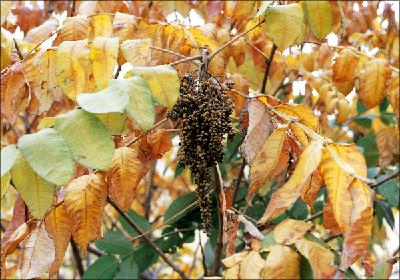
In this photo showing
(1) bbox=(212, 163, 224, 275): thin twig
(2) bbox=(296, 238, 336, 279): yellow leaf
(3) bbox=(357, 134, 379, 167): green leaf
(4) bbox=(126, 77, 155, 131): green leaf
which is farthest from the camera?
(3) bbox=(357, 134, 379, 167): green leaf

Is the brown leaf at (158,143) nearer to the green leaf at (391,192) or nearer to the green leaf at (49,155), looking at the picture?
the green leaf at (49,155)

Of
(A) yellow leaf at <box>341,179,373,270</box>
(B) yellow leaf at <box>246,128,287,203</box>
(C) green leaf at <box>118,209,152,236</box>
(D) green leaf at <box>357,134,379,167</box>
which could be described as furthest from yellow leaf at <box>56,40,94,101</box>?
(D) green leaf at <box>357,134,379,167</box>

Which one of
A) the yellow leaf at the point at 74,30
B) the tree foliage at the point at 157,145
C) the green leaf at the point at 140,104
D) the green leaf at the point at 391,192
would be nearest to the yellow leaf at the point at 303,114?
the tree foliage at the point at 157,145

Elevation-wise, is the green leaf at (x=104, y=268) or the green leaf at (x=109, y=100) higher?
the green leaf at (x=109, y=100)

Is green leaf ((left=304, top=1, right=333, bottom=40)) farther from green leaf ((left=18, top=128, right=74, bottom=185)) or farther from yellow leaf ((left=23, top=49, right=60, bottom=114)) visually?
green leaf ((left=18, top=128, right=74, bottom=185))

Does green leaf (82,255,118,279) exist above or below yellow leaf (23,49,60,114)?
below

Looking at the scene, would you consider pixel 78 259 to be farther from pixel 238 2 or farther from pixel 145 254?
pixel 238 2
